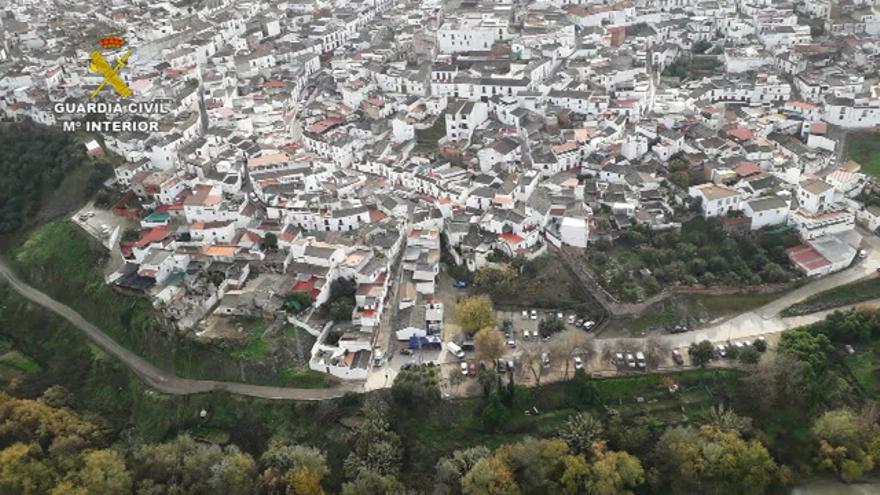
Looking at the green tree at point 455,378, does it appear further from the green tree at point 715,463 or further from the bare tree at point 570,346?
the green tree at point 715,463

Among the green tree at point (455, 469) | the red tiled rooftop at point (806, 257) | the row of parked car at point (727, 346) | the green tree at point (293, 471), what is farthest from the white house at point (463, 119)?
the green tree at point (293, 471)

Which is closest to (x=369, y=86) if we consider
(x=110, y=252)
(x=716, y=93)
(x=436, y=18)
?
(x=436, y=18)

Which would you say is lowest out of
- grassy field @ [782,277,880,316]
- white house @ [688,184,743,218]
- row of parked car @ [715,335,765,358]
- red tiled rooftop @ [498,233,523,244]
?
row of parked car @ [715,335,765,358]

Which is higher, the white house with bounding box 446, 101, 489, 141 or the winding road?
the white house with bounding box 446, 101, 489, 141

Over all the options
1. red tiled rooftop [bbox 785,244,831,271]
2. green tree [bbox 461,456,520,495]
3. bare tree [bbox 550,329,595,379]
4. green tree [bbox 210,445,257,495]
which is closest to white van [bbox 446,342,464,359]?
bare tree [bbox 550,329,595,379]

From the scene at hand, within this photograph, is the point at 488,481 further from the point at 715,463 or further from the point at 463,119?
the point at 463,119

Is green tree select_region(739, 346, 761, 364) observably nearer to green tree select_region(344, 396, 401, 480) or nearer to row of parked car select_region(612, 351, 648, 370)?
row of parked car select_region(612, 351, 648, 370)

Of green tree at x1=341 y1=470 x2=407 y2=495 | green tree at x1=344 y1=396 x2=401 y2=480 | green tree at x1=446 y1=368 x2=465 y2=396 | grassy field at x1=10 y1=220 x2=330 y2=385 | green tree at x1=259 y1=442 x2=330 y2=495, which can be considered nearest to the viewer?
green tree at x1=341 y1=470 x2=407 y2=495
